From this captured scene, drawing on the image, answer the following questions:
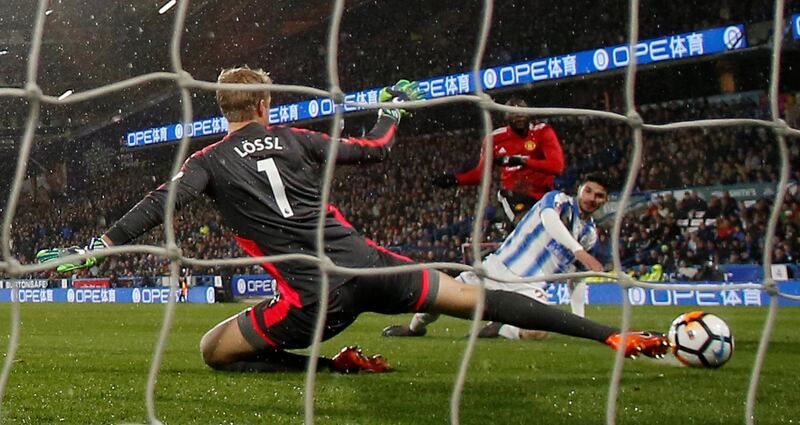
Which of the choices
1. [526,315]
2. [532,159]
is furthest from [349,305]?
[532,159]

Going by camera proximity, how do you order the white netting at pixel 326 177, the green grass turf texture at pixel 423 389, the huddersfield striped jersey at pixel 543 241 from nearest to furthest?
the white netting at pixel 326 177
the green grass turf texture at pixel 423 389
the huddersfield striped jersey at pixel 543 241

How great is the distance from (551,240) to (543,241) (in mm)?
47

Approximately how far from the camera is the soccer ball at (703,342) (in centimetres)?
342

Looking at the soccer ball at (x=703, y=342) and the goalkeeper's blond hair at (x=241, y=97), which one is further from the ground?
the goalkeeper's blond hair at (x=241, y=97)

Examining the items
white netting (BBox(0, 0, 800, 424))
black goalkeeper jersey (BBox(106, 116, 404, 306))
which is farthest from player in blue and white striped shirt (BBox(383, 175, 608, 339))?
white netting (BBox(0, 0, 800, 424))

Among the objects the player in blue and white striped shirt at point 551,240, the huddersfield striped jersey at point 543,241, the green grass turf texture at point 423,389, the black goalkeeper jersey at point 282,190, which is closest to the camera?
the green grass turf texture at point 423,389

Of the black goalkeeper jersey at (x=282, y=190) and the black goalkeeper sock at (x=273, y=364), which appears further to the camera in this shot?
the black goalkeeper sock at (x=273, y=364)

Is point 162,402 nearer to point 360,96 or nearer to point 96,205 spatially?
point 360,96

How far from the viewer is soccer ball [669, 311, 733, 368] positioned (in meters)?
3.42

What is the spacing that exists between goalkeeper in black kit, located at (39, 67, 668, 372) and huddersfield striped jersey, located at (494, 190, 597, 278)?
5.22 feet

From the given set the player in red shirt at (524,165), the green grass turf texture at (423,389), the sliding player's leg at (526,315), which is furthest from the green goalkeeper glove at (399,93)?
the player in red shirt at (524,165)

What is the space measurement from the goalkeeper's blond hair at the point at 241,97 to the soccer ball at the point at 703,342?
5.65 feet

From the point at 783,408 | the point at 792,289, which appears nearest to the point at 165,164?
the point at 792,289

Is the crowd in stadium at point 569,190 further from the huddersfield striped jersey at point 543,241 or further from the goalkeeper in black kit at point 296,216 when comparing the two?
the goalkeeper in black kit at point 296,216
